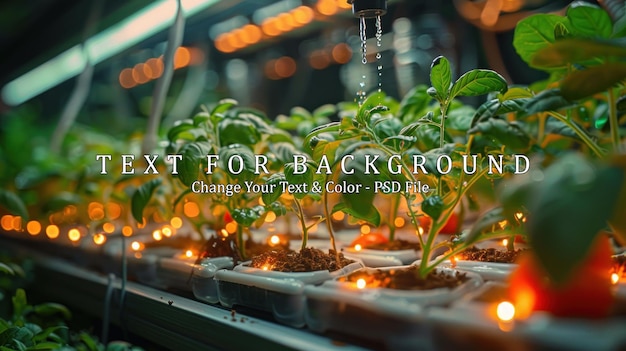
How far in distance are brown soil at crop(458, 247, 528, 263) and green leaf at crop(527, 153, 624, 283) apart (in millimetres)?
402

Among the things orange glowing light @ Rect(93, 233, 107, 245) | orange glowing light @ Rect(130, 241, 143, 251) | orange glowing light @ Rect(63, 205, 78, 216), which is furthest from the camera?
orange glowing light @ Rect(63, 205, 78, 216)

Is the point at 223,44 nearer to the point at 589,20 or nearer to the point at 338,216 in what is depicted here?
the point at 338,216

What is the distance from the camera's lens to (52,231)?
1.69 m

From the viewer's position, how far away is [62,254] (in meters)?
1.55

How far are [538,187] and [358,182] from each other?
0.85 ft

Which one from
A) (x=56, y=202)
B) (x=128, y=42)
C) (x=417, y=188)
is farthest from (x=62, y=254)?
(x=417, y=188)

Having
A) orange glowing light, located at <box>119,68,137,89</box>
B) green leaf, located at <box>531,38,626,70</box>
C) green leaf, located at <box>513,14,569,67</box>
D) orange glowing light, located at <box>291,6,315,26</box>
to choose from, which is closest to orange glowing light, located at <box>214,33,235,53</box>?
orange glowing light, located at <box>291,6,315,26</box>

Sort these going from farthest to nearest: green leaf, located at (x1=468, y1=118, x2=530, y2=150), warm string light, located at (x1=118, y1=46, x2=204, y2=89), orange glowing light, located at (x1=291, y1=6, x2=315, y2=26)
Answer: warm string light, located at (x1=118, y1=46, x2=204, y2=89), orange glowing light, located at (x1=291, y1=6, x2=315, y2=26), green leaf, located at (x1=468, y1=118, x2=530, y2=150)

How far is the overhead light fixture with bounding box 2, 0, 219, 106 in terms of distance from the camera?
1.64m

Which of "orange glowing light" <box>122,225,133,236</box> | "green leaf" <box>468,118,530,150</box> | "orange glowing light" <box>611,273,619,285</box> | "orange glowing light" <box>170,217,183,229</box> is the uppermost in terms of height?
"green leaf" <box>468,118,530,150</box>

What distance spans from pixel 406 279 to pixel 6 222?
1786 millimetres

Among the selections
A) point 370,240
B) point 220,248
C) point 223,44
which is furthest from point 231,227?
point 223,44

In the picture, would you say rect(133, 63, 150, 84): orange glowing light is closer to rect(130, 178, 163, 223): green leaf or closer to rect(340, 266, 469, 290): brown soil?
rect(130, 178, 163, 223): green leaf

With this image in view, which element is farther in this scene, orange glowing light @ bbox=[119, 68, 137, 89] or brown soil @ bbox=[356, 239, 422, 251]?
orange glowing light @ bbox=[119, 68, 137, 89]
